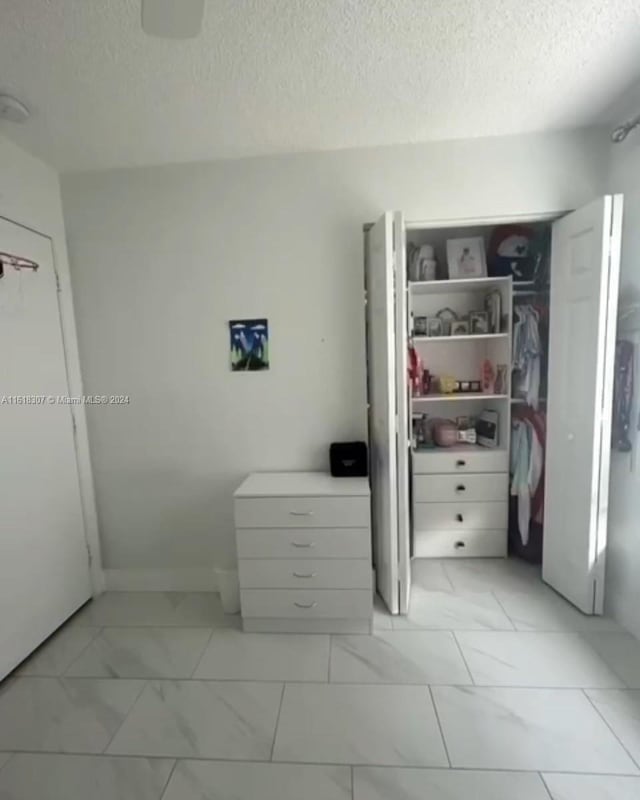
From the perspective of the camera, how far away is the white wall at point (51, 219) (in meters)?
1.90

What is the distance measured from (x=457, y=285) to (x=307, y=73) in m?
1.57

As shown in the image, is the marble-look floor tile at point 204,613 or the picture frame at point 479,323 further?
the picture frame at point 479,323

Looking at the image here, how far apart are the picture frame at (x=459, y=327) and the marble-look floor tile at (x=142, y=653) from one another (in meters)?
2.45

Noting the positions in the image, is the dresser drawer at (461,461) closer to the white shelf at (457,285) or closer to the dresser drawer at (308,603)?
the dresser drawer at (308,603)

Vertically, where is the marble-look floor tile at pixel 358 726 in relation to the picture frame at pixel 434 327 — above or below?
below

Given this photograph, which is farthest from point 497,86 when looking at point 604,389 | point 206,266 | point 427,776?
point 427,776

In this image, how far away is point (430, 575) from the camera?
2492 millimetres

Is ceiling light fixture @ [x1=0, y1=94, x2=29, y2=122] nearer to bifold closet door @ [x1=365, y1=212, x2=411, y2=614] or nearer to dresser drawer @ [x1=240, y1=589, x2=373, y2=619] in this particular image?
bifold closet door @ [x1=365, y1=212, x2=411, y2=614]

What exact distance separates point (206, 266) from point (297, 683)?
7.15 ft

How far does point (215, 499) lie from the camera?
2.39 meters

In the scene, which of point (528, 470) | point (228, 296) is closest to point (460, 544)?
point (528, 470)

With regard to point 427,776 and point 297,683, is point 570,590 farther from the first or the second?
point 297,683

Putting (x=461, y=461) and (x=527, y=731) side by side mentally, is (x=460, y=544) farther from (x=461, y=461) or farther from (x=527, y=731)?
(x=527, y=731)

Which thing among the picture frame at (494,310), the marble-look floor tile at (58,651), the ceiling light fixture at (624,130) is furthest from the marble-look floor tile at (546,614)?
the ceiling light fixture at (624,130)
